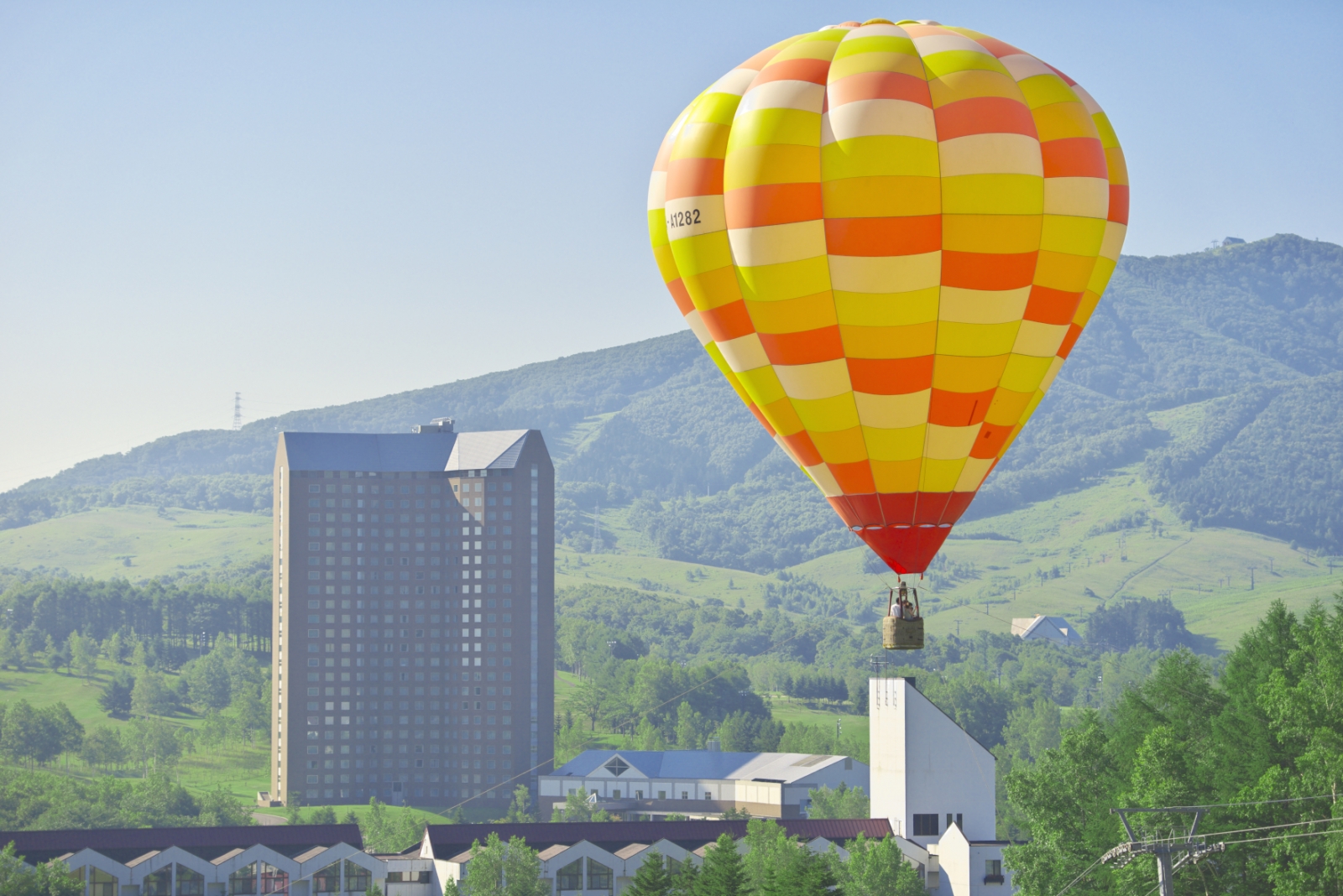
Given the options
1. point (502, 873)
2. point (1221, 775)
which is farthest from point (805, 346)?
point (502, 873)

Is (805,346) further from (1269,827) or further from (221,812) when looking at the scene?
(221,812)

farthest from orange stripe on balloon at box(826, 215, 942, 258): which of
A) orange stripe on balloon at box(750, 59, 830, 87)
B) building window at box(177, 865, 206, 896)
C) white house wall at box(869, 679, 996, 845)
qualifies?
building window at box(177, 865, 206, 896)

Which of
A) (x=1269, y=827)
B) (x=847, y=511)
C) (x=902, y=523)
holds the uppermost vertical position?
(x=847, y=511)

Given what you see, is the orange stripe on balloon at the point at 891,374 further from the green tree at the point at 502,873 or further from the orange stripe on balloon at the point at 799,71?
the green tree at the point at 502,873

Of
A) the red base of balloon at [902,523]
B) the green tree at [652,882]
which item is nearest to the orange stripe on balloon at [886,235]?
the red base of balloon at [902,523]

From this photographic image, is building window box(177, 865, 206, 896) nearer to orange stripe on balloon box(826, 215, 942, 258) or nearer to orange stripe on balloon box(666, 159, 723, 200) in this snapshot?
orange stripe on balloon box(666, 159, 723, 200)

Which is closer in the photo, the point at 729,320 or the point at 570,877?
the point at 729,320
